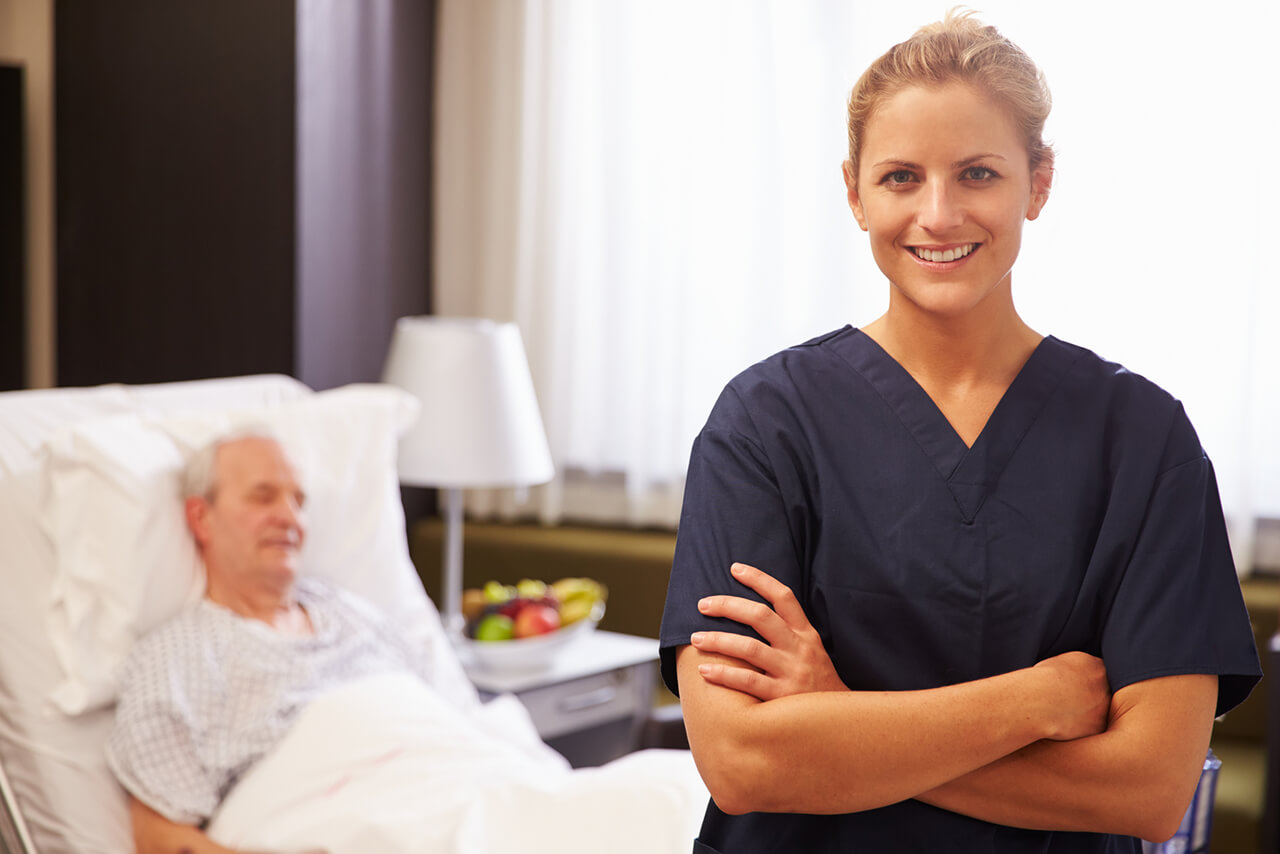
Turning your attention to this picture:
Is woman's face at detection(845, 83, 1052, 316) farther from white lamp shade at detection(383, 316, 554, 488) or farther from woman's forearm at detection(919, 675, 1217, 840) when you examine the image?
white lamp shade at detection(383, 316, 554, 488)

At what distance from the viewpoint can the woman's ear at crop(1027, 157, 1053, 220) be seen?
3.22 ft

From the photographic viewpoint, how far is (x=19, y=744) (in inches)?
68.4

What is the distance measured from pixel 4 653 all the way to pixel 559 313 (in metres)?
1.79

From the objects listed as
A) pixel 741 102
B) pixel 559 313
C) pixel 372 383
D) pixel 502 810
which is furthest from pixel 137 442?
pixel 741 102

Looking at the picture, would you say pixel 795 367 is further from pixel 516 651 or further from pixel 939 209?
pixel 516 651

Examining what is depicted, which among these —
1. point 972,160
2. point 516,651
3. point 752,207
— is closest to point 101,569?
point 516,651

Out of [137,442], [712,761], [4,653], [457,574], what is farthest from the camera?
[457,574]

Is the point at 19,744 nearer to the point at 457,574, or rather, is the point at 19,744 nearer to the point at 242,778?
the point at 242,778

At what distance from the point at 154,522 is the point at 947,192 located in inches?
57.6

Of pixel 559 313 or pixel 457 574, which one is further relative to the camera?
pixel 559 313

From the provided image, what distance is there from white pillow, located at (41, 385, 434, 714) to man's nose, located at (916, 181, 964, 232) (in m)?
1.43

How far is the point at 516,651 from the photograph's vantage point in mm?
2434

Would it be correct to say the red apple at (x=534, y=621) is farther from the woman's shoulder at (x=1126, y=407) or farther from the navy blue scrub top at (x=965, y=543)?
the woman's shoulder at (x=1126, y=407)

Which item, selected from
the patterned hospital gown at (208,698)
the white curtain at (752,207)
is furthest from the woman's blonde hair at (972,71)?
the white curtain at (752,207)
